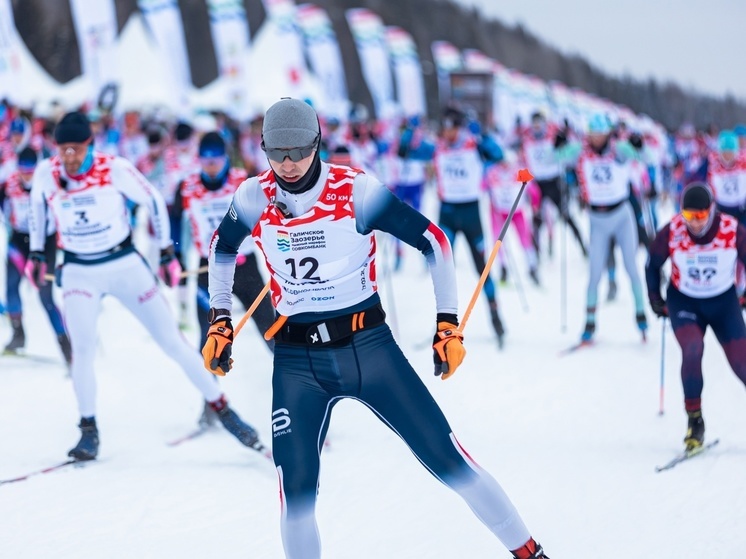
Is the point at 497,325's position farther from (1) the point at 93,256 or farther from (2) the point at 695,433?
(1) the point at 93,256

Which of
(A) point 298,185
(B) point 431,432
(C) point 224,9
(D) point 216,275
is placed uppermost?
(C) point 224,9

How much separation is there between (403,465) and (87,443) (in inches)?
81.6

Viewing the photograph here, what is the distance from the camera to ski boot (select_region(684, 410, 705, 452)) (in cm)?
564

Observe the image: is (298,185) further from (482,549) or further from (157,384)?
(157,384)

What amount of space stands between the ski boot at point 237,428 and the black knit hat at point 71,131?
192 centimetres

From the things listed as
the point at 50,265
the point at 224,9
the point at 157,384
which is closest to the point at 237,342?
the point at 157,384

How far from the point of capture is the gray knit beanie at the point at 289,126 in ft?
11.1

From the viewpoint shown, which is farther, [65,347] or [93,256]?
[65,347]

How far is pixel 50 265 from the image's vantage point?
26.8 feet

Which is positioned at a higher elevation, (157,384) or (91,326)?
(91,326)

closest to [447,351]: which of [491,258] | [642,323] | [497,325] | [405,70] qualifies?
[491,258]

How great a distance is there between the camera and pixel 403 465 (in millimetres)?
5809

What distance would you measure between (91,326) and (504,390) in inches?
137

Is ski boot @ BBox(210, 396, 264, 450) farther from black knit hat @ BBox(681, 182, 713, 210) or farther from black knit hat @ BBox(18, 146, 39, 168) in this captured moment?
black knit hat @ BBox(18, 146, 39, 168)
